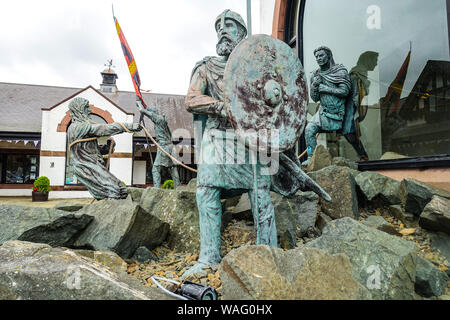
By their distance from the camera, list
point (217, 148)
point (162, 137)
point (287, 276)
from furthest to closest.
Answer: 1. point (162, 137)
2. point (217, 148)
3. point (287, 276)

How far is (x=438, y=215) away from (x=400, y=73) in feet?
11.0

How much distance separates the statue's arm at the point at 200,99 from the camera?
6.74 feet

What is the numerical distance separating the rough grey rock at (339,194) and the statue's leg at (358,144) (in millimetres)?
2038

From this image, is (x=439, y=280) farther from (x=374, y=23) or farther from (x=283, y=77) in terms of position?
(x=374, y=23)

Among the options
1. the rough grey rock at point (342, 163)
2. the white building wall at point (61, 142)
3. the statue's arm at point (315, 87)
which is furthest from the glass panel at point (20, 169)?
the rough grey rock at point (342, 163)

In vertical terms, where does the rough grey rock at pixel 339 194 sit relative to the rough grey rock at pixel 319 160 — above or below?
below

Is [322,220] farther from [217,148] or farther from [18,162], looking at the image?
[18,162]

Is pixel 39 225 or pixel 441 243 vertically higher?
pixel 39 225

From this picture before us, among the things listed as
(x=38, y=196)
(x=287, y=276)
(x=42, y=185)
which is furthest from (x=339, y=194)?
(x=38, y=196)

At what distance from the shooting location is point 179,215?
2.83 metres

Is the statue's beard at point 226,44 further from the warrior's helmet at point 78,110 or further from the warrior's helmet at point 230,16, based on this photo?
the warrior's helmet at point 78,110

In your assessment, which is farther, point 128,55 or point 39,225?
point 128,55

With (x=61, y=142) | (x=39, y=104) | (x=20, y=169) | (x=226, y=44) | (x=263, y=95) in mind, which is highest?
(x=39, y=104)

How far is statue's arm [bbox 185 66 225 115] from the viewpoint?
2.05 metres
